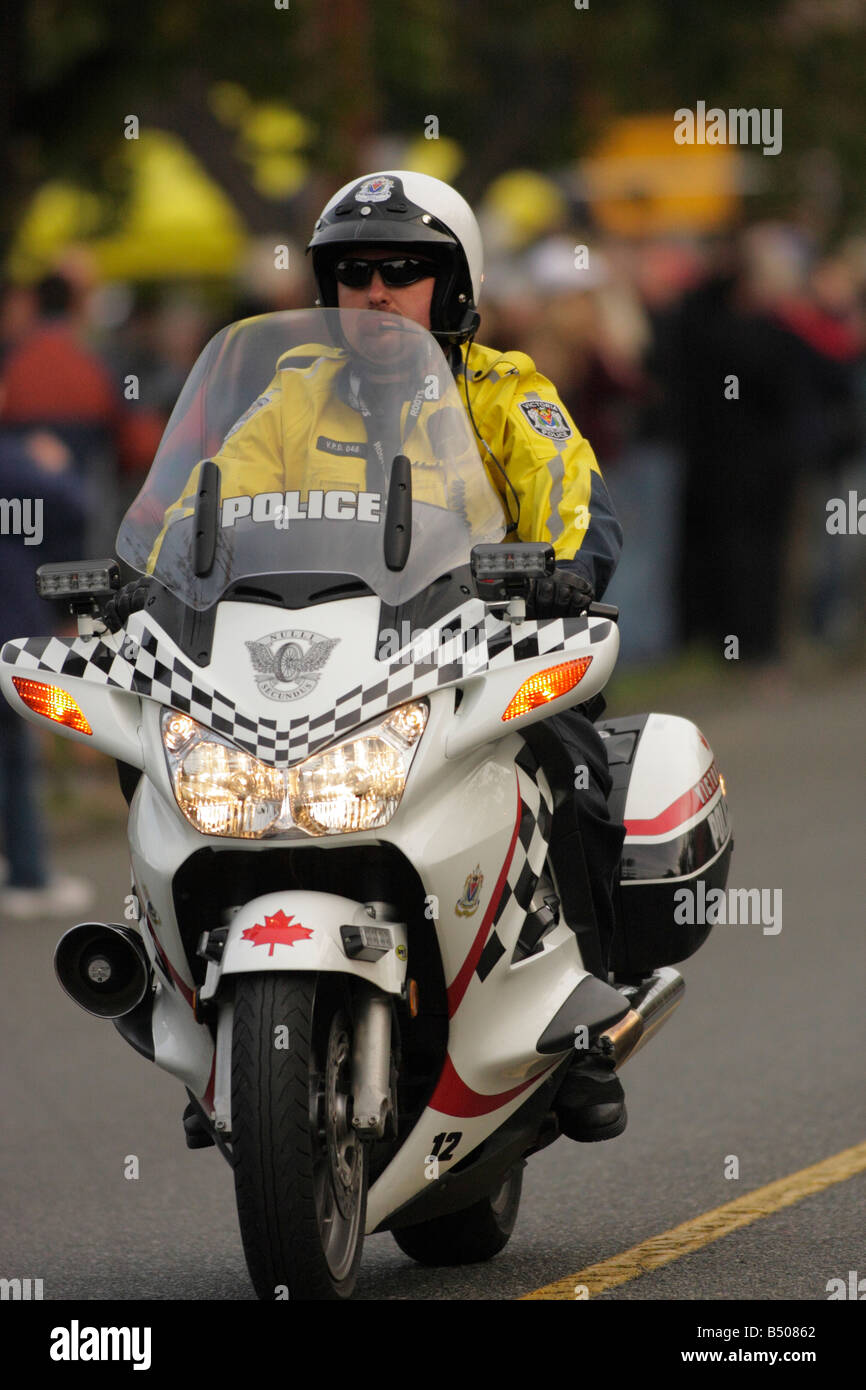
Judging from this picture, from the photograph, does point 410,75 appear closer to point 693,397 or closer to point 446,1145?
point 693,397

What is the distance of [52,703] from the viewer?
498cm

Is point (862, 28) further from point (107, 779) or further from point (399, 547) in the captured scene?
point (399, 547)

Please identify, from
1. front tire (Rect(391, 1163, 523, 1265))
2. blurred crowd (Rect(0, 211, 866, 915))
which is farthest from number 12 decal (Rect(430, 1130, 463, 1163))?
blurred crowd (Rect(0, 211, 866, 915))

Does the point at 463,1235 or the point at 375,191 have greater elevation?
the point at 375,191

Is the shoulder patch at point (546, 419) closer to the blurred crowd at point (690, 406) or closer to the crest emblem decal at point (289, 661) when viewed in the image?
the crest emblem decal at point (289, 661)

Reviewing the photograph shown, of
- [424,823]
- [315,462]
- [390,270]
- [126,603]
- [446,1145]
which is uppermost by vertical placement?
[390,270]

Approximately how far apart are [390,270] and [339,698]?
3.56 ft

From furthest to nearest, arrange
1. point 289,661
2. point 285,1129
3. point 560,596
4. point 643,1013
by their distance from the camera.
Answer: point 643,1013, point 560,596, point 289,661, point 285,1129

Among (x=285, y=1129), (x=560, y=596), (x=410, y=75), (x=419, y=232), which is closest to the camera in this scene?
(x=285, y=1129)

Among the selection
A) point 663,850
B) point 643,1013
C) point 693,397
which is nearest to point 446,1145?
point 643,1013

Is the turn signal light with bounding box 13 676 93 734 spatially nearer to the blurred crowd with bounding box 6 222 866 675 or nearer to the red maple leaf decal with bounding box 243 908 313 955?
the red maple leaf decal with bounding box 243 908 313 955

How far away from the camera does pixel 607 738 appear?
599 cm

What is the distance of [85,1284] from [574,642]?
1728mm

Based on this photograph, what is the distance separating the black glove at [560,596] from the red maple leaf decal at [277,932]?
2.43 feet
